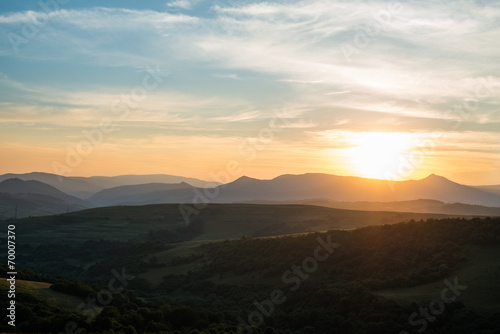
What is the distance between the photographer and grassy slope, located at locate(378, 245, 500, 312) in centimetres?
3472

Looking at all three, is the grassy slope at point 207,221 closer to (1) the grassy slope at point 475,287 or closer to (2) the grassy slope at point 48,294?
(1) the grassy slope at point 475,287

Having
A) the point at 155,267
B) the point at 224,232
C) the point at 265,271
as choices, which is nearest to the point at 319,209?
the point at 224,232

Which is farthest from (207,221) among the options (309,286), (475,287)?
(475,287)

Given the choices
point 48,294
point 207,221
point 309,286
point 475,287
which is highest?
point 475,287

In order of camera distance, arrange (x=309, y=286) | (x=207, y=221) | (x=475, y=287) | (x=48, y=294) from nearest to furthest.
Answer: (x=48, y=294), (x=475, y=287), (x=309, y=286), (x=207, y=221)

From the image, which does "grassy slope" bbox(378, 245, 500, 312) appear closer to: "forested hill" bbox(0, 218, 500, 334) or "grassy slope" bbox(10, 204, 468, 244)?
"forested hill" bbox(0, 218, 500, 334)

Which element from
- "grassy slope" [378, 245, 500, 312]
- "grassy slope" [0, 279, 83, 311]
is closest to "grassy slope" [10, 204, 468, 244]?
"grassy slope" [378, 245, 500, 312]

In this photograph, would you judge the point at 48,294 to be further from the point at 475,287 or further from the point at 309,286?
the point at 475,287

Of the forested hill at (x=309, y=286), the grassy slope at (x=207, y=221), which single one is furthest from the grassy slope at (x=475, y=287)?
the grassy slope at (x=207, y=221)

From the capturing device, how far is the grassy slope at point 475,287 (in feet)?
114

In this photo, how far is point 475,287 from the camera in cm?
3744

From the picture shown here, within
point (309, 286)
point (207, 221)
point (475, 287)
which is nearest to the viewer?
point (475, 287)

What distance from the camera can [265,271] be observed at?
196 feet

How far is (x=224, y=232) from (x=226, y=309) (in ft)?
248
